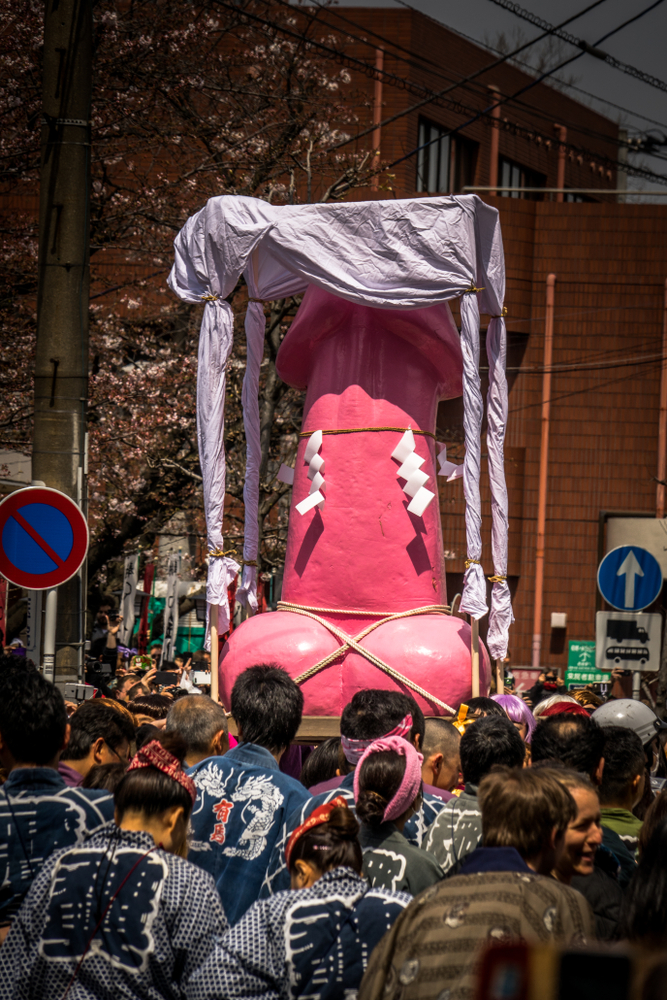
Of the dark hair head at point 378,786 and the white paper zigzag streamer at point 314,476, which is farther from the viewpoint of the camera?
the white paper zigzag streamer at point 314,476

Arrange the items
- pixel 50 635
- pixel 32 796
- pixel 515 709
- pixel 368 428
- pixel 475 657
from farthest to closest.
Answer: pixel 368 428 → pixel 475 657 → pixel 50 635 → pixel 515 709 → pixel 32 796

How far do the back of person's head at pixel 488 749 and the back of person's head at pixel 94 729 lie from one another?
137 cm

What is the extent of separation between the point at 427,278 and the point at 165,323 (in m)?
12.3

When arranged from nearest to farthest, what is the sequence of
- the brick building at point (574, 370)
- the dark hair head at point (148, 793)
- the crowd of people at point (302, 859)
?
the crowd of people at point (302, 859) → the dark hair head at point (148, 793) → the brick building at point (574, 370)

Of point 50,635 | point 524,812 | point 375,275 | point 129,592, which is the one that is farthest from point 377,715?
point 129,592

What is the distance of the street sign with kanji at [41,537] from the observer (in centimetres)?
602

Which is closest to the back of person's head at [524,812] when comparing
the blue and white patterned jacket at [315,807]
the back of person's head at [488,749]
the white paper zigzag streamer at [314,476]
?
the blue and white patterned jacket at [315,807]

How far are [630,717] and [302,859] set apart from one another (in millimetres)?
3552

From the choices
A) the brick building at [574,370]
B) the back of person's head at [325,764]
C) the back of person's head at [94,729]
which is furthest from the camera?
the brick building at [574,370]

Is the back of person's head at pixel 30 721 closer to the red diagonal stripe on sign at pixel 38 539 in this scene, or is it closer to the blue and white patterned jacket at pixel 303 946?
the blue and white patterned jacket at pixel 303 946

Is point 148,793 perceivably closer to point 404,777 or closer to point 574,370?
point 404,777

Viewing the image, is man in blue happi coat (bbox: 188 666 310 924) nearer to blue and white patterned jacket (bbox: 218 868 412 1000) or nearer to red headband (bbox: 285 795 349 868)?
red headband (bbox: 285 795 349 868)

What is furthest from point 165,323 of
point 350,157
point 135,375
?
point 350,157

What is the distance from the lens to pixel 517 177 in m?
27.8
